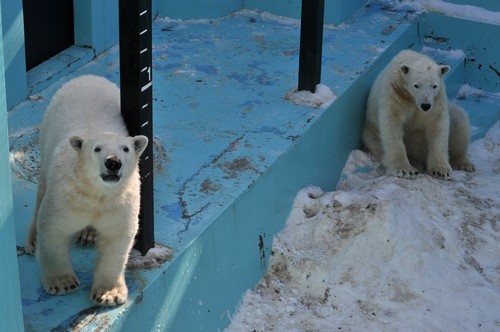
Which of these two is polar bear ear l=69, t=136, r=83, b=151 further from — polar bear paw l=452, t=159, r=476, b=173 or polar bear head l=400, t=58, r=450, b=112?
polar bear paw l=452, t=159, r=476, b=173

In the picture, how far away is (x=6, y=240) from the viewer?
2896mm

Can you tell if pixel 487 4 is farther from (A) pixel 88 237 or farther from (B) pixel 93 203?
(B) pixel 93 203

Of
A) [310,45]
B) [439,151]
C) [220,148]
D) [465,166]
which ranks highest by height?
[310,45]

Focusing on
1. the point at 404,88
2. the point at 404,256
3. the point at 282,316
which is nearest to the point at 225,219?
the point at 282,316

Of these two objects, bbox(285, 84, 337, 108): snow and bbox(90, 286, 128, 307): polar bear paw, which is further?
bbox(285, 84, 337, 108): snow

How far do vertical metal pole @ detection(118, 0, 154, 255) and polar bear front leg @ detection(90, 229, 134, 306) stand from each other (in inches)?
15.5

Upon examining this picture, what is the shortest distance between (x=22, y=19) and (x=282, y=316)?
8.16 ft

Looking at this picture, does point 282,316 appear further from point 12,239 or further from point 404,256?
point 12,239

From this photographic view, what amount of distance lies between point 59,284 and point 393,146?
3.27 m

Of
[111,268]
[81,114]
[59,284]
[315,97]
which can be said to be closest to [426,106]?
[315,97]

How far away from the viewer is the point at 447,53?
8.06 metres

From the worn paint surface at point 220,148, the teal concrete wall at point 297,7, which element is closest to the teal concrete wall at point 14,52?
the worn paint surface at point 220,148

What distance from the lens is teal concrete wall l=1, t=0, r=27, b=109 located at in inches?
213

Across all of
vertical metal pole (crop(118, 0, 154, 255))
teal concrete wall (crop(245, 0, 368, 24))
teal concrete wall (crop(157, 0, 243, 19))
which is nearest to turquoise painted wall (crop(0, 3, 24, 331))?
vertical metal pole (crop(118, 0, 154, 255))
